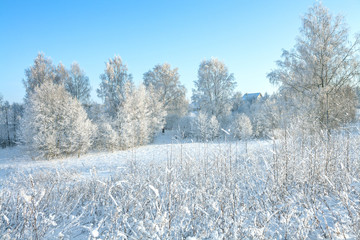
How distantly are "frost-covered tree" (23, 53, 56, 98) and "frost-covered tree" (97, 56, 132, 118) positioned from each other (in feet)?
18.3

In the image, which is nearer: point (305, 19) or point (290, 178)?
point (290, 178)

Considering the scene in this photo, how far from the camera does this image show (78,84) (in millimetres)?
20797

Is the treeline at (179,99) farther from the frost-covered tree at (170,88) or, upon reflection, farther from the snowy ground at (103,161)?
the snowy ground at (103,161)

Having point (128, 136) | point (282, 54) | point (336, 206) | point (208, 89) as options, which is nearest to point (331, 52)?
point (282, 54)

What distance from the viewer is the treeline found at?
869 centimetres

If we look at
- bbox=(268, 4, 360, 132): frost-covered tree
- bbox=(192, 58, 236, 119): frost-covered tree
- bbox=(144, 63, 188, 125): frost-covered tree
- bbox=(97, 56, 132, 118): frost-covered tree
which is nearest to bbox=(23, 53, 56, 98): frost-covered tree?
bbox=(97, 56, 132, 118): frost-covered tree

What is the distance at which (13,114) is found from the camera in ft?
84.2

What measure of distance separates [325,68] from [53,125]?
57.5ft

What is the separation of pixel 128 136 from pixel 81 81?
10751 millimetres

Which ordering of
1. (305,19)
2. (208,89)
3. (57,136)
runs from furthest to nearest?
(208,89)
(57,136)
(305,19)

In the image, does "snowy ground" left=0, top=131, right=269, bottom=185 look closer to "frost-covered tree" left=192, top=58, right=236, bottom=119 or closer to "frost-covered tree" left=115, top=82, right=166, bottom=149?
"frost-covered tree" left=115, top=82, right=166, bottom=149

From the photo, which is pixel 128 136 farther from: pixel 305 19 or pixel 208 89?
pixel 305 19

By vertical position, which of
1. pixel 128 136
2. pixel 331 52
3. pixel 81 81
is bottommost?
pixel 128 136

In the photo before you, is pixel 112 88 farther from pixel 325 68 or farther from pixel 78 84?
pixel 325 68
